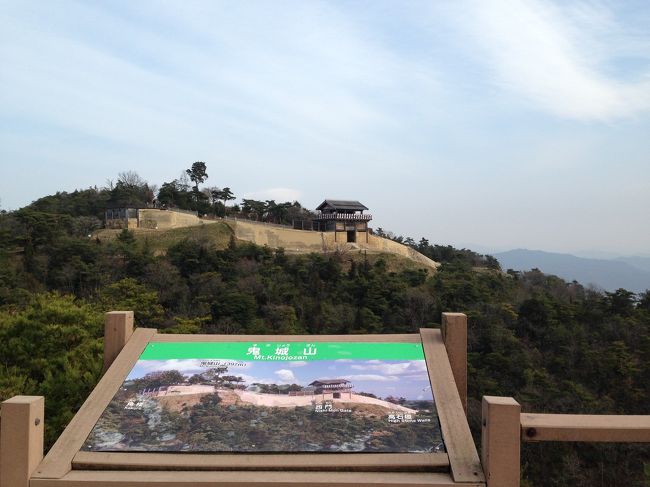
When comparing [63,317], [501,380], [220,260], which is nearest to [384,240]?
[220,260]

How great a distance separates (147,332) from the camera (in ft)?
10.8

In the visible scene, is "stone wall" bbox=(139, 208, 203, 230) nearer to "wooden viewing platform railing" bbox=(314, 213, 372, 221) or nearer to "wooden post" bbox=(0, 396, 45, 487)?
"wooden viewing platform railing" bbox=(314, 213, 372, 221)

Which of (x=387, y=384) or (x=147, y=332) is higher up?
(x=147, y=332)

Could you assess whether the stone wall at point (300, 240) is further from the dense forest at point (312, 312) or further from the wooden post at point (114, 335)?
the wooden post at point (114, 335)

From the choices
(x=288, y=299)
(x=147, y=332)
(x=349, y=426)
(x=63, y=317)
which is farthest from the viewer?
(x=288, y=299)

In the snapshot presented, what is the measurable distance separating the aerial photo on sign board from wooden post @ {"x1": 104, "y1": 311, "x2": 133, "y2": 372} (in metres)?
0.18

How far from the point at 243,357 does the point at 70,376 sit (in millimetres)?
4401

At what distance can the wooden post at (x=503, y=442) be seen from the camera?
220cm

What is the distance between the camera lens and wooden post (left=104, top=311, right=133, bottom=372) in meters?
3.18

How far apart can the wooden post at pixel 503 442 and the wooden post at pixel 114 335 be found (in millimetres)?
2118

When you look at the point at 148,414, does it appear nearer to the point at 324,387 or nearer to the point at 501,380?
the point at 324,387

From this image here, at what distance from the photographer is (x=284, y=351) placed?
3145 millimetres

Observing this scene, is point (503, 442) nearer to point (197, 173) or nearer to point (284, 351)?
point (284, 351)

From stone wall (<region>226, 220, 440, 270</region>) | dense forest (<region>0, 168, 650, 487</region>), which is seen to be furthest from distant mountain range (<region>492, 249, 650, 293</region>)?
dense forest (<region>0, 168, 650, 487</region>)
